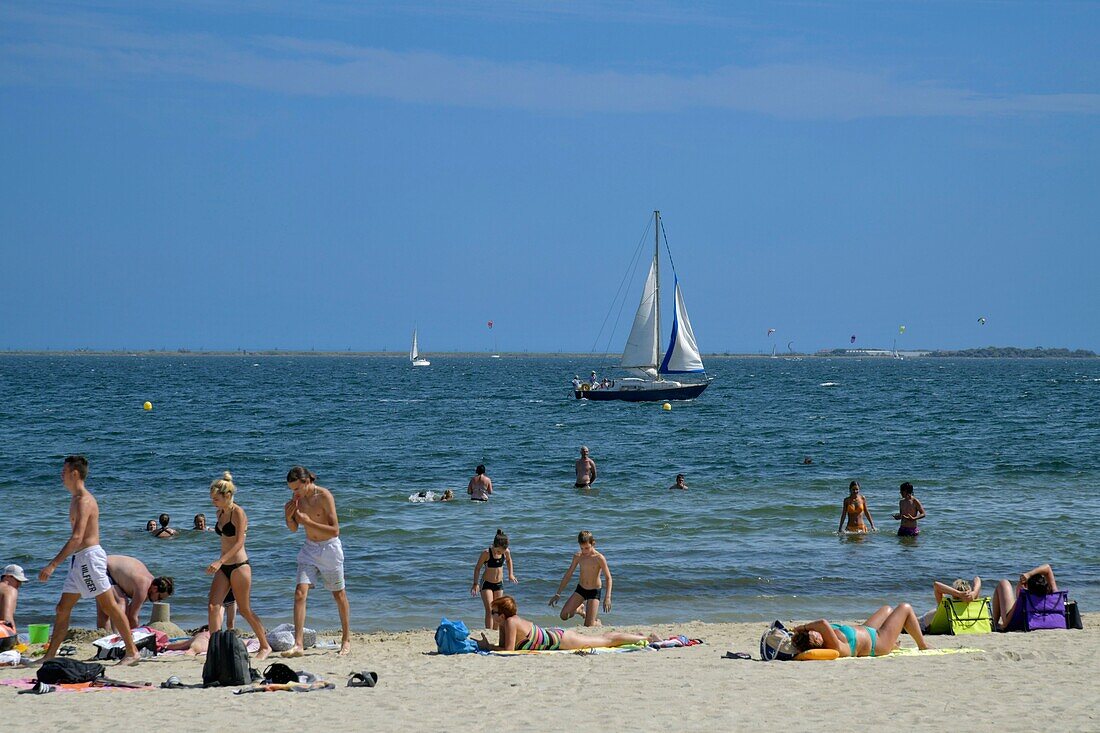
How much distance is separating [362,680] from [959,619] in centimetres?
633

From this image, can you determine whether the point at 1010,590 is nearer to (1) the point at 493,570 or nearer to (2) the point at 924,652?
(2) the point at 924,652

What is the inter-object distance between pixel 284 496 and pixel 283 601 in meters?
10.8

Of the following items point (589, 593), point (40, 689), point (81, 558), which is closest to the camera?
point (40, 689)

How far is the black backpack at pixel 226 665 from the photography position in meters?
9.45

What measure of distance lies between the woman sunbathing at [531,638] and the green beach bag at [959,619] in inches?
128

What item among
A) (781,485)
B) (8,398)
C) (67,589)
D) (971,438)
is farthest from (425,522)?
(8,398)

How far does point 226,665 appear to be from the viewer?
372 inches

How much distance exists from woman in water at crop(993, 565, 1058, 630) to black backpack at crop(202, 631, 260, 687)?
7.74m

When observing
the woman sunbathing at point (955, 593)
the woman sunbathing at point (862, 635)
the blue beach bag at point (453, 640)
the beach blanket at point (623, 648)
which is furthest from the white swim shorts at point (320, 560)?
the woman sunbathing at point (955, 593)

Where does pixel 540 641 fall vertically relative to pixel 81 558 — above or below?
below

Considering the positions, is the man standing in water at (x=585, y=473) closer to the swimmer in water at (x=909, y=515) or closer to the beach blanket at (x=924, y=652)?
the swimmer in water at (x=909, y=515)

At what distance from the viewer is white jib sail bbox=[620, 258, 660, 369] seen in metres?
63.6

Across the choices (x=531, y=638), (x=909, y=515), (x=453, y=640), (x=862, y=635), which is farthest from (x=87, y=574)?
(x=909, y=515)

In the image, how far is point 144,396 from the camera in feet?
252
